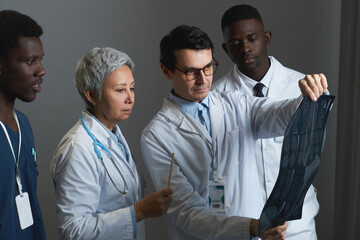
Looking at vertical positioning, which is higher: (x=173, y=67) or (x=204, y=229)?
(x=173, y=67)

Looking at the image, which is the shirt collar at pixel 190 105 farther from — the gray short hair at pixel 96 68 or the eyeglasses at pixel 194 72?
the gray short hair at pixel 96 68

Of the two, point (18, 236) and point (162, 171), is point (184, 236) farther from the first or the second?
point (18, 236)

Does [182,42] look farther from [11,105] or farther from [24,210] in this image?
[24,210]

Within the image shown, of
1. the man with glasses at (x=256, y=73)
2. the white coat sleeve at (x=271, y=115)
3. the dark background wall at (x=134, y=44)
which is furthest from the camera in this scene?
the dark background wall at (x=134, y=44)

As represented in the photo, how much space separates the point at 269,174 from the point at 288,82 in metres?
0.43

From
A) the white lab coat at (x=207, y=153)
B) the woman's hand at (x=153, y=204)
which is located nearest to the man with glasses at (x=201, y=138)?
the white lab coat at (x=207, y=153)

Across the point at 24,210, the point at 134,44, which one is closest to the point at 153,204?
the point at 24,210

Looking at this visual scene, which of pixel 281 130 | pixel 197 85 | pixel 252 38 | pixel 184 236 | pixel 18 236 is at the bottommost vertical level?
pixel 184 236

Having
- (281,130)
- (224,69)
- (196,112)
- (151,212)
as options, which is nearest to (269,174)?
(281,130)

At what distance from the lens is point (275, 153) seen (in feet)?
6.59

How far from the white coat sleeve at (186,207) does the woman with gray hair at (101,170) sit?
0.27ft

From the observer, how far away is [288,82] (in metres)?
2.18

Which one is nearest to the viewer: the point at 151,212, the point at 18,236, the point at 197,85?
the point at 18,236

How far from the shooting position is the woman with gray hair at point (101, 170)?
1.59 m
